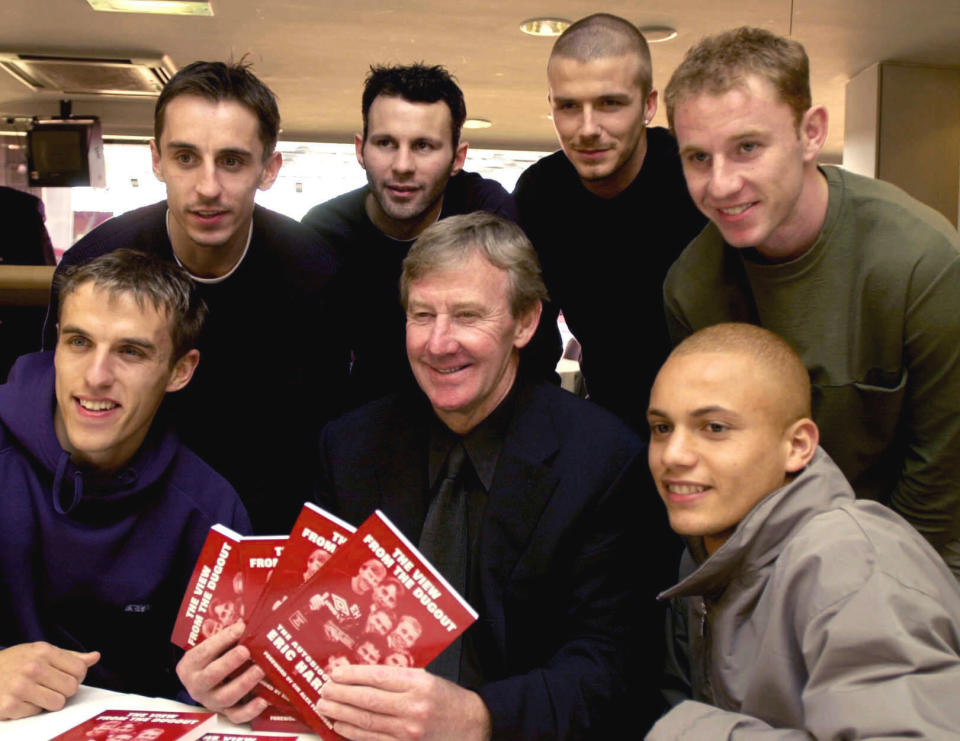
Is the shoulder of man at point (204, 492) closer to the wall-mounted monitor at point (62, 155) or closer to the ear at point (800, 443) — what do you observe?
the ear at point (800, 443)

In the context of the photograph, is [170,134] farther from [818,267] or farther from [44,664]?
[818,267]

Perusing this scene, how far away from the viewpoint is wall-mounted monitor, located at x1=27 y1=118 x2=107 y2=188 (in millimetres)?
7426

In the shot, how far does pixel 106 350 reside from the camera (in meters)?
1.92

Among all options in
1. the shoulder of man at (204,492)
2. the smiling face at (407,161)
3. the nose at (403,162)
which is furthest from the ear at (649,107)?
the shoulder of man at (204,492)

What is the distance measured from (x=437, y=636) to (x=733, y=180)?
1047 mm

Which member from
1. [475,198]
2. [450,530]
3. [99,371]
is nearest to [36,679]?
[99,371]

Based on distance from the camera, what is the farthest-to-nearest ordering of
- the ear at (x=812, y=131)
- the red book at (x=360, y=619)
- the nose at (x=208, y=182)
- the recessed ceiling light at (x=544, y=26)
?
the recessed ceiling light at (x=544, y=26) < the nose at (x=208, y=182) < the ear at (x=812, y=131) < the red book at (x=360, y=619)

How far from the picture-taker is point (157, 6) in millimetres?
5508

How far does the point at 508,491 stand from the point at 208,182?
43.0 inches

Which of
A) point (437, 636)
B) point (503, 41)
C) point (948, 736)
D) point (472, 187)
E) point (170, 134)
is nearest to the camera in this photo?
point (948, 736)

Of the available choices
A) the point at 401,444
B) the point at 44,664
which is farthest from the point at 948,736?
the point at 44,664

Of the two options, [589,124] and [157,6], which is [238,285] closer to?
[589,124]

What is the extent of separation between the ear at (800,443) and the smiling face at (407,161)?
4.35 ft

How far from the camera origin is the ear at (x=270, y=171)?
2428 mm
